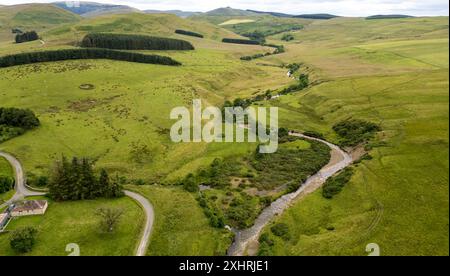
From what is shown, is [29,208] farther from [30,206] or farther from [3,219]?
[3,219]

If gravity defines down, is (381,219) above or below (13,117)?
below

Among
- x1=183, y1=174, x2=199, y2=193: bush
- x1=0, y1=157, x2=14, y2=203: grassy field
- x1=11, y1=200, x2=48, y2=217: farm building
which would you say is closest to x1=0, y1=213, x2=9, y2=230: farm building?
x1=11, y1=200, x2=48, y2=217: farm building

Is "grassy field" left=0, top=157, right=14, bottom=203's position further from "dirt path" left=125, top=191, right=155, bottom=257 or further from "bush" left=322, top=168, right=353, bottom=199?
"bush" left=322, top=168, right=353, bottom=199

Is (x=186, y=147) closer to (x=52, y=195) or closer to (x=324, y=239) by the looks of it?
(x=52, y=195)
